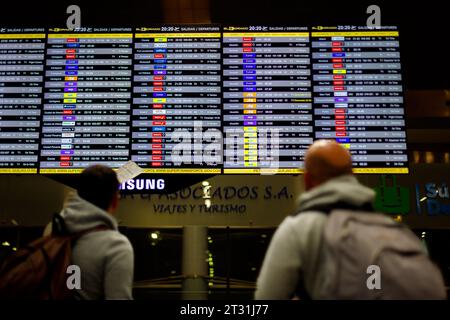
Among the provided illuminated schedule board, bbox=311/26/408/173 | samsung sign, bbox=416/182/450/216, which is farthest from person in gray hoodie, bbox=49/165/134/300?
samsung sign, bbox=416/182/450/216

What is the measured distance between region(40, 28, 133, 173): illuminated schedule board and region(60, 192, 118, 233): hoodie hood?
6.01 ft

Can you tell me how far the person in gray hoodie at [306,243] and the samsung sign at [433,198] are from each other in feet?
13.1

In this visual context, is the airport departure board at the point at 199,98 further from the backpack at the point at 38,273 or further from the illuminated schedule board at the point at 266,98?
the backpack at the point at 38,273

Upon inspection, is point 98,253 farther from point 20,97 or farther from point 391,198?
point 391,198

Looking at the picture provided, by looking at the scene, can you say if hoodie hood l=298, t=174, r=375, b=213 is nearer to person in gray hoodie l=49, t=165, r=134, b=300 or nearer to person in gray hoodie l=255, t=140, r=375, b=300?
person in gray hoodie l=255, t=140, r=375, b=300

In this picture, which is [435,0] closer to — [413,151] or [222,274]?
[222,274]

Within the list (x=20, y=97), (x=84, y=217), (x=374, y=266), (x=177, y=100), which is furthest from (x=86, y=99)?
(x=374, y=266)

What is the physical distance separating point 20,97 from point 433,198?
4.18 m

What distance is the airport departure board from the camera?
4266 millimetres

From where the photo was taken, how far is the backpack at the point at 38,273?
7.03 feet

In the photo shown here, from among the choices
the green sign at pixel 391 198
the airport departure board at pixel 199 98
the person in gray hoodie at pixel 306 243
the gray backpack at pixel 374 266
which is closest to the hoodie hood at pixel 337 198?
the person in gray hoodie at pixel 306 243

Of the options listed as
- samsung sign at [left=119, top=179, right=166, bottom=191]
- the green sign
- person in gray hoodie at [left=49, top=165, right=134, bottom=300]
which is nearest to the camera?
person in gray hoodie at [left=49, top=165, right=134, bottom=300]
